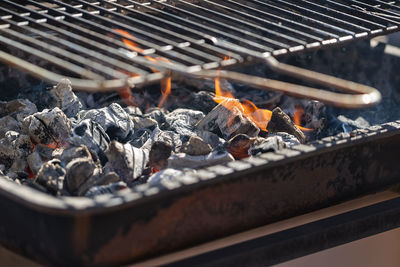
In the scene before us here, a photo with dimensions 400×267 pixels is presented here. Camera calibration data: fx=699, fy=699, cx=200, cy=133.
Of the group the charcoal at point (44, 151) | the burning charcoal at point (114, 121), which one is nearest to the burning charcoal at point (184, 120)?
the burning charcoal at point (114, 121)

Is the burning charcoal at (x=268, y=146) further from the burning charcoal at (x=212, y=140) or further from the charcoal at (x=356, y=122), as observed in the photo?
the charcoal at (x=356, y=122)

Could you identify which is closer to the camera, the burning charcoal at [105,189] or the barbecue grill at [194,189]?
the barbecue grill at [194,189]

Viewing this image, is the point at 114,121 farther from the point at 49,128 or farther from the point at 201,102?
the point at 201,102

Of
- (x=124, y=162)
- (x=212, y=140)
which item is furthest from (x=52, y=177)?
(x=212, y=140)

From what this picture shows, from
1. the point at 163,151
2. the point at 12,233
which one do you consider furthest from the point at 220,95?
the point at 12,233

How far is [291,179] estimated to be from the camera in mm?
1484

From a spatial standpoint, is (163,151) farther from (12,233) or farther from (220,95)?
(220,95)

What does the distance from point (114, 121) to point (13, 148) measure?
0.90ft

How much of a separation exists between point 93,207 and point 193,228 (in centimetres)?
27

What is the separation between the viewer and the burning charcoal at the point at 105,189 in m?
1.41

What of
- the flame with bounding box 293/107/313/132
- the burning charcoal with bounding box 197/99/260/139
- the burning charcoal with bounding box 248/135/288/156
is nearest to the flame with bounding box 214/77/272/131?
the burning charcoal with bounding box 197/99/260/139

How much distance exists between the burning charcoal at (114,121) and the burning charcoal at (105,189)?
1.44ft

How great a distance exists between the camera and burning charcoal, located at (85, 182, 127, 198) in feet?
4.64

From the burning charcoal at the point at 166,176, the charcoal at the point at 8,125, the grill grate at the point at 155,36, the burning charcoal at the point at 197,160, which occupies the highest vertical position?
the grill grate at the point at 155,36
